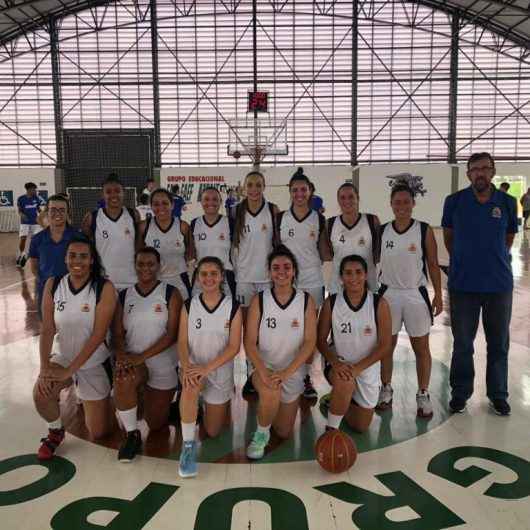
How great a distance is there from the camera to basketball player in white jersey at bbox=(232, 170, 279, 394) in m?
3.95

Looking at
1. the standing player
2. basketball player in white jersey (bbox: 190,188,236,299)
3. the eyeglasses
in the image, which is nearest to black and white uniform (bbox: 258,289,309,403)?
basketball player in white jersey (bbox: 190,188,236,299)

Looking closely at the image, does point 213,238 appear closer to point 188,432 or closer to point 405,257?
point 405,257

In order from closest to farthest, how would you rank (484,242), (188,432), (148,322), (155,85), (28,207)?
(188,432), (148,322), (484,242), (28,207), (155,85)

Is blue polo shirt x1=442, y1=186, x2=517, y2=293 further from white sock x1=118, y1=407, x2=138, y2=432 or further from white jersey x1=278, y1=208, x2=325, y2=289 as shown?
white sock x1=118, y1=407, x2=138, y2=432

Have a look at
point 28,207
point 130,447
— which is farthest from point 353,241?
point 28,207

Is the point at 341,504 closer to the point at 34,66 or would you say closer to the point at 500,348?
the point at 500,348

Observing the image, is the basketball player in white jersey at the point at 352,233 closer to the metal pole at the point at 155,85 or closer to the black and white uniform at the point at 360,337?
the black and white uniform at the point at 360,337

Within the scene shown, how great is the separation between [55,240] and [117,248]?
→ 437mm

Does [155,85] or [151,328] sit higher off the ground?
[155,85]

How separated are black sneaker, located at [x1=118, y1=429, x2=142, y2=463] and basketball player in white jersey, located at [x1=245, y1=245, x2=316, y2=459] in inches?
25.9

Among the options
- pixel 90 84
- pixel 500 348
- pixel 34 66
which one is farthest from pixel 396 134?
pixel 500 348

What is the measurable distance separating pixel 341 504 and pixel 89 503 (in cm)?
123

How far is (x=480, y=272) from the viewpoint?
347cm

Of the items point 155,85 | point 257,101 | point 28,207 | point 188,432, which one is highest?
point 155,85
